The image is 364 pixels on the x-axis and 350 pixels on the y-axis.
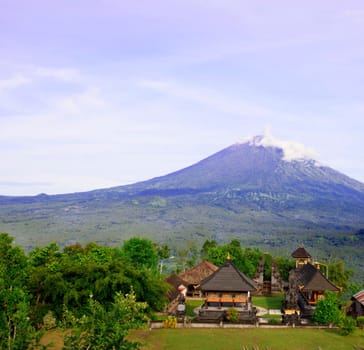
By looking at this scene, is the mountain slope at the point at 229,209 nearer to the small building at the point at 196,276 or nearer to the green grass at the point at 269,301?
the green grass at the point at 269,301

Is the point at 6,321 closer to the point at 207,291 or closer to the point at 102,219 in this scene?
the point at 207,291

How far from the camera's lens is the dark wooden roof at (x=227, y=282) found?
31.3 metres

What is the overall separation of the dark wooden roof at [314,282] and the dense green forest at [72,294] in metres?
7.28

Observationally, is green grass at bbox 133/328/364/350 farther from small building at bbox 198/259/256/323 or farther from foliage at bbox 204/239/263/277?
foliage at bbox 204/239/263/277

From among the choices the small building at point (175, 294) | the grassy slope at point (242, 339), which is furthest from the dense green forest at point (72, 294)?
the small building at point (175, 294)

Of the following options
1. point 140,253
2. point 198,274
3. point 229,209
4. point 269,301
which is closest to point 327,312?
point 269,301

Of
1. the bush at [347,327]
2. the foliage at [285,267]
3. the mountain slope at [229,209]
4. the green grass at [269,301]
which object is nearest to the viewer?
the bush at [347,327]

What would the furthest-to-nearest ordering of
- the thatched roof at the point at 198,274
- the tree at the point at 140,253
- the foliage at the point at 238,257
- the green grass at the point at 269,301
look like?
the foliage at the point at 238,257, the tree at the point at 140,253, the thatched roof at the point at 198,274, the green grass at the point at 269,301

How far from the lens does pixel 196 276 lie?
1736 inches

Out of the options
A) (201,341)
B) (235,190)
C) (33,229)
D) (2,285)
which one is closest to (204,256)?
(201,341)

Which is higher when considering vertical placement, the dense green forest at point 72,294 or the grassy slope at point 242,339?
the dense green forest at point 72,294

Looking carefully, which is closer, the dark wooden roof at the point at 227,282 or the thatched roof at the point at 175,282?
the dark wooden roof at the point at 227,282

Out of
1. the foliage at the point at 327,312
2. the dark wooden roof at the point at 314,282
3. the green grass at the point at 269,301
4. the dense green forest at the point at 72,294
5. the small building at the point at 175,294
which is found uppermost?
the dense green forest at the point at 72,294

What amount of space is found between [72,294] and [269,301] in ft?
71.8
